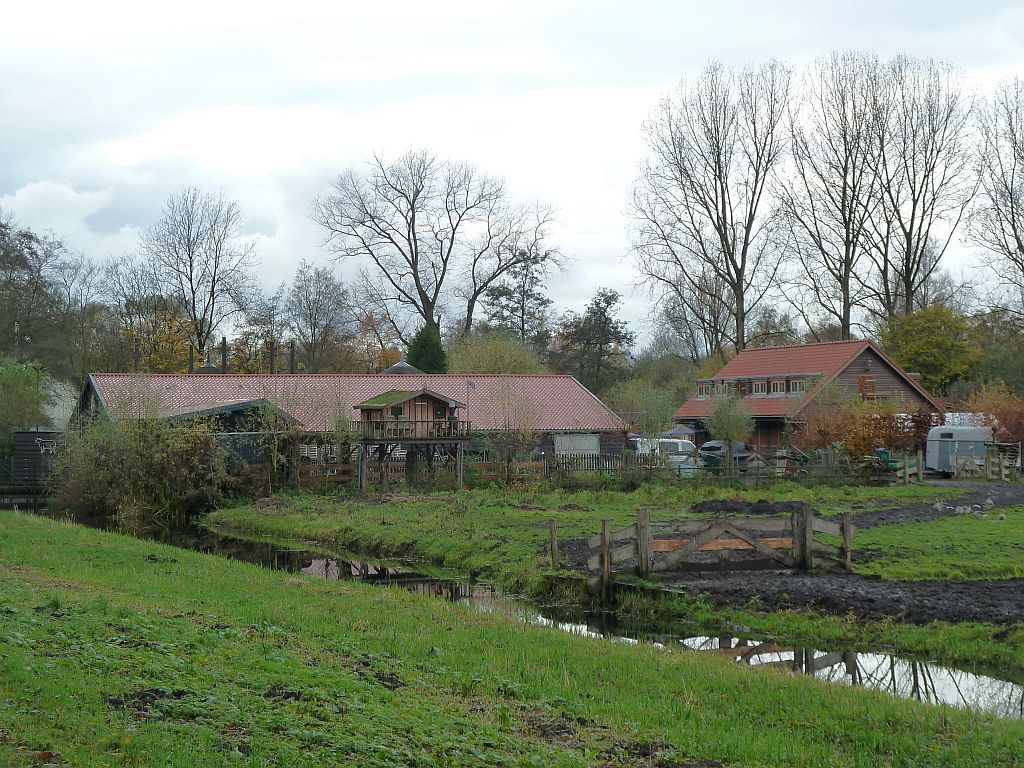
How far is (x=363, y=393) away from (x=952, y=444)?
27.5m

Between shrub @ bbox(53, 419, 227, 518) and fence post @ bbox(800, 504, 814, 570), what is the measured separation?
2193 centimetres

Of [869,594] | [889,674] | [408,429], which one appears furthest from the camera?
[408,429]

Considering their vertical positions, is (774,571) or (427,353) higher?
(427,353)

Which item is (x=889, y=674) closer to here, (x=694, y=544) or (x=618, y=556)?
(x=694, y=544)

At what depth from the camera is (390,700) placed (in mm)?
9125

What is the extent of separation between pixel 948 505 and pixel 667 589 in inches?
664

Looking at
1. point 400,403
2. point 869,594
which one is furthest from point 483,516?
point 400,403

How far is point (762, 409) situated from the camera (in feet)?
188

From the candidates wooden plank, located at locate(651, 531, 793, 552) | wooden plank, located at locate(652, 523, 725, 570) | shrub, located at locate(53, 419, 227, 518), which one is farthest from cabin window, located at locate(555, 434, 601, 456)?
wooden plank, located at locate(652, 523, 725, 570)

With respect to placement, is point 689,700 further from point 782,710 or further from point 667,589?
point 667,589

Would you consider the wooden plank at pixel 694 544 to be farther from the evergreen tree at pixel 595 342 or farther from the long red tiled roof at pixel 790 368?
the evergreen tree at pixel 595 342

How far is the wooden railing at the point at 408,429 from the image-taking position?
40.6 m

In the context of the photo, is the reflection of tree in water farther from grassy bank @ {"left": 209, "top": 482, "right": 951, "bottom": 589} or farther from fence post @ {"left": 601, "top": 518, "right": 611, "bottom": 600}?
grassy bank @ {"left": 209, "top": 482, "right": 951, "bottom": 589}

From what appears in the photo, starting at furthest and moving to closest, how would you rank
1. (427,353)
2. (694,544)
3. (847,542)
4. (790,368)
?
1. (427,353)
2. (790,368)
3. (847,542)
4. (694,544)
